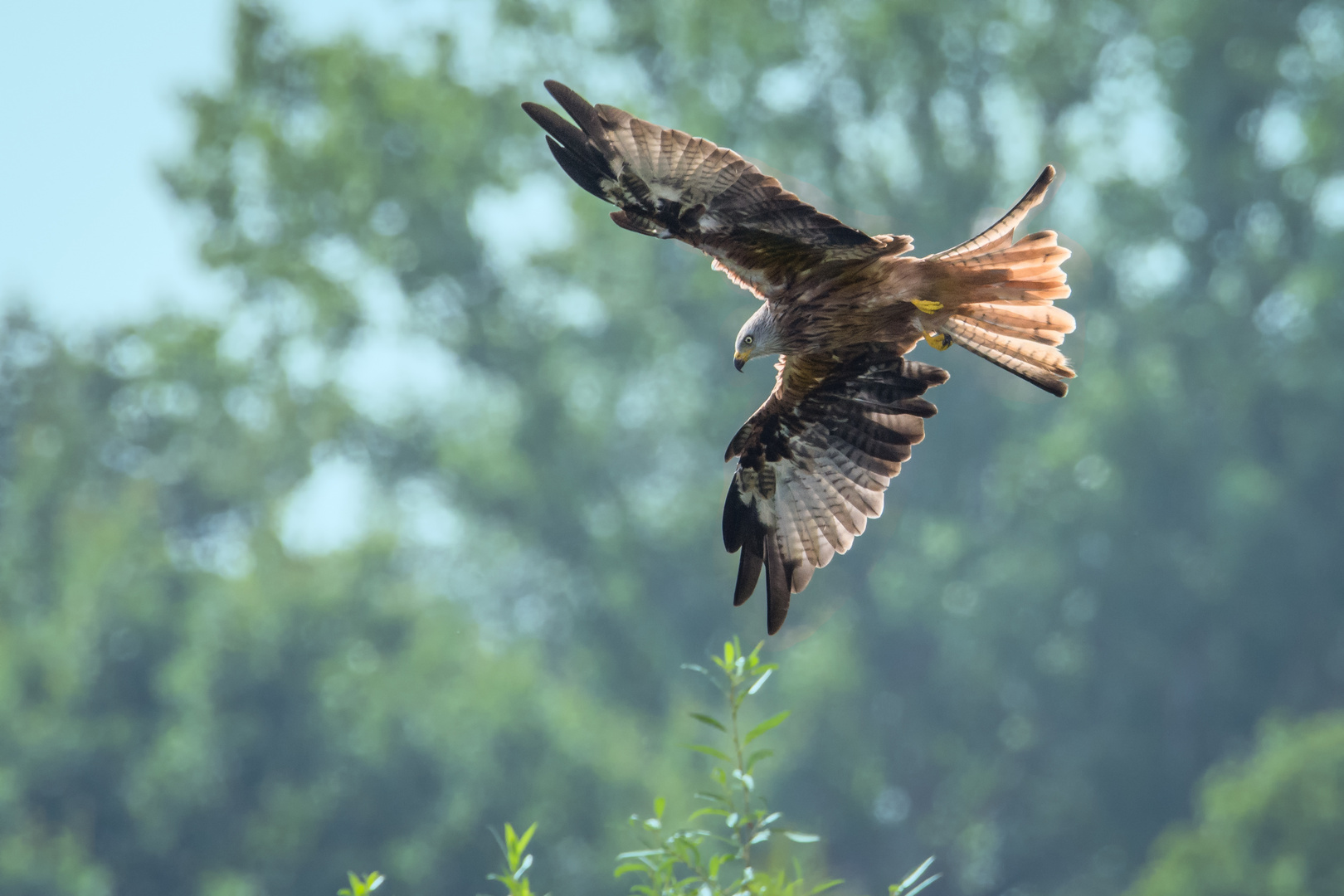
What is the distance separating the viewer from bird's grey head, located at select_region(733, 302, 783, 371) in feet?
17.2

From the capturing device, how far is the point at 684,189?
Answer: 15.0ft

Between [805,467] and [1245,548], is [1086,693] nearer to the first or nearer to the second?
[1245,548]

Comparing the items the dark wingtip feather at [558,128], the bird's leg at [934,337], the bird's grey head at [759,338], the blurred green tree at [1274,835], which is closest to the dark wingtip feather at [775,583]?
the bird's grey head at [759,338]

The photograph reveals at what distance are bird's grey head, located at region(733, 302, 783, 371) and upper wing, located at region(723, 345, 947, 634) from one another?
1.04 feet

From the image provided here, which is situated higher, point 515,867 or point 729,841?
point 515,867

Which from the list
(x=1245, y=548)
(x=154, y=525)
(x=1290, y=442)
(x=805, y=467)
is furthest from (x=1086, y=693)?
(x=805, y=467)

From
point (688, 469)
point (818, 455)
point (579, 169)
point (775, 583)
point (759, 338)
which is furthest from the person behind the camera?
point (688, 469)

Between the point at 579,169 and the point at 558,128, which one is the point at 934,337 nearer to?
the point at 579,169

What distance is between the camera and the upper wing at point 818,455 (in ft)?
18.7

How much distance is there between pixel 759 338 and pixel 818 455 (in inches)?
34.1

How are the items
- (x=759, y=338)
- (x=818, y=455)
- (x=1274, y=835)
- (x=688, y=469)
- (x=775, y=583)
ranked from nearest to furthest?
(x=759, y=338) → (x=775, y=583) → (x=818, y=455) → (x=1274, y=835) → (x=688, y=469)

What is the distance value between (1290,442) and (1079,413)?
12.0 ft

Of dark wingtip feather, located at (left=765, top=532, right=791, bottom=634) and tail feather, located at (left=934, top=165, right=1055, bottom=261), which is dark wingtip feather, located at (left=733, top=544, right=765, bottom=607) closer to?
dark wingtip feather, located at (left=765, top=532, right=791, bottom=634)

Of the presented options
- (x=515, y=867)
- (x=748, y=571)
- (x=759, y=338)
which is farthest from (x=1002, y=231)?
(x=515, y=867)
